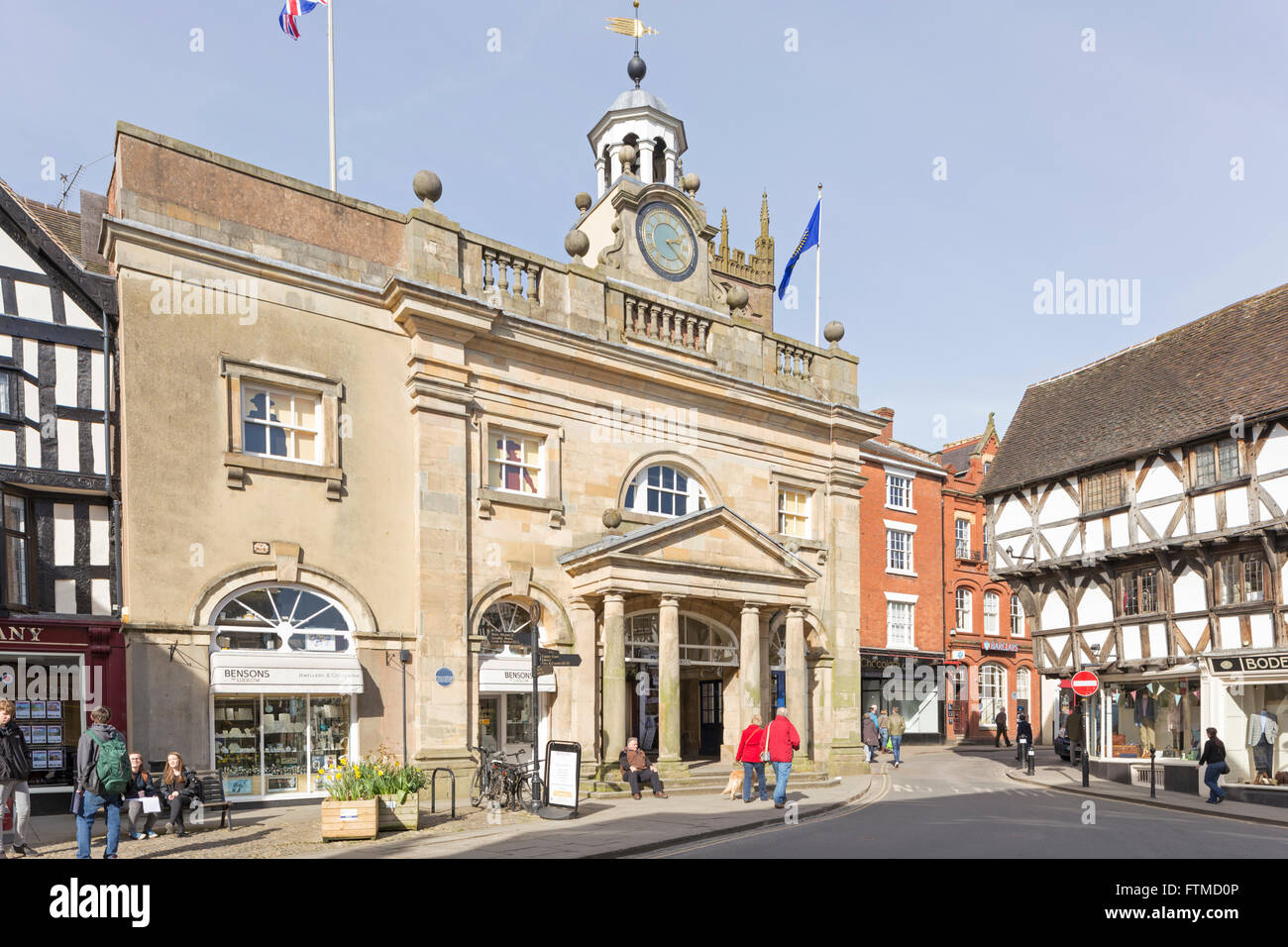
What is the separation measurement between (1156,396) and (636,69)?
20.9 metres

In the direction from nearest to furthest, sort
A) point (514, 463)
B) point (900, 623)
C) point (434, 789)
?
point (434, 789) → point (514, 463) → point (900, 623)

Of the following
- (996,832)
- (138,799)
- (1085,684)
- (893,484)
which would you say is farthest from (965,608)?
(138,799)

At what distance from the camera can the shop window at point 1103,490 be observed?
88.2ft

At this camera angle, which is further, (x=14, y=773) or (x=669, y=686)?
(x=669, y=686)

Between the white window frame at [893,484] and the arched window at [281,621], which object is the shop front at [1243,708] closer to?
the white window frame at [893,484]

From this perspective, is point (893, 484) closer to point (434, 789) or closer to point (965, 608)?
point (965, 608)

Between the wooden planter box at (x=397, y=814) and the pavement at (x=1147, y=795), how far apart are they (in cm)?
1366

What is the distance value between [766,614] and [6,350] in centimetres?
1474

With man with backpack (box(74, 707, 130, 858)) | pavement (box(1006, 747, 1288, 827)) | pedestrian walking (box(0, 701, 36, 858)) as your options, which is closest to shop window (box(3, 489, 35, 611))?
pedestrian walking (box(0, 701, 36, 858))

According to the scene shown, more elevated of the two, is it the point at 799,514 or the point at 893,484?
the point at 893,484

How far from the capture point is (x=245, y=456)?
1695cm

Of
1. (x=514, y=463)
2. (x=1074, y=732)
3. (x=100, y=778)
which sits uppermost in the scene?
(x=514, y=463)

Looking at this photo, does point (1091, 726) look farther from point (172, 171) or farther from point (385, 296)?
point (172, 171)

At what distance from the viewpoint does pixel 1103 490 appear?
27.4 metres
